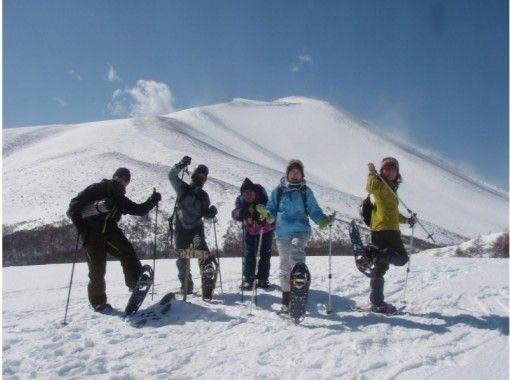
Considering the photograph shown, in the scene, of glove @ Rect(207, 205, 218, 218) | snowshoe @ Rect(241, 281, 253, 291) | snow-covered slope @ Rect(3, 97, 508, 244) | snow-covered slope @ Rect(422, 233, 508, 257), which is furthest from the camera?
snow-covered slope @ Rect(3, 97, 508, 244)

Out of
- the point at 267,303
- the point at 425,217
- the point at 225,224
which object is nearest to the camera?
the point at 267,303

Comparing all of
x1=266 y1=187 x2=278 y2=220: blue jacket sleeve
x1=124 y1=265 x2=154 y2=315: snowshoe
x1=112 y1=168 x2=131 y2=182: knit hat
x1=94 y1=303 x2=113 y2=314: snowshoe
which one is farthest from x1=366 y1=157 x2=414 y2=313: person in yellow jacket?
x1=94 y1=303 x2=113 y2=314: snowshoe

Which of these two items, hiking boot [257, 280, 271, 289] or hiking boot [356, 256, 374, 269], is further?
hiking boot [257, 280, 271, 289]

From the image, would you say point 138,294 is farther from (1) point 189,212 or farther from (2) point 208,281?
(1) point 189,212

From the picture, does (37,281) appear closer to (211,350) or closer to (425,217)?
(211,350)

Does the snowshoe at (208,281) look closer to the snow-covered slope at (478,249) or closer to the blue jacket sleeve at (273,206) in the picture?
the blue jacket sleeve at (273,206)

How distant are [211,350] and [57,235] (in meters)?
Answer: 32.9

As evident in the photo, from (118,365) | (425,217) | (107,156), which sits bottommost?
(118,365)

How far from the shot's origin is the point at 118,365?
16.7ft

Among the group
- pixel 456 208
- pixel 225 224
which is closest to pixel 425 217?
pixel 456 208

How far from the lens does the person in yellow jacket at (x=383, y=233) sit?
703 cm

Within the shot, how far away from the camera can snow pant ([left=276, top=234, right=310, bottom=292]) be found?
703 centimetres

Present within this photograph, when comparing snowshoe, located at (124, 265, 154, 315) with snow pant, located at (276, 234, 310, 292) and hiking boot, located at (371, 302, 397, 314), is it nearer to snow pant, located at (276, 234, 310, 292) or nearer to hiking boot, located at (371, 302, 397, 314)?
snow pant, located at (276, 234, 310, 292)

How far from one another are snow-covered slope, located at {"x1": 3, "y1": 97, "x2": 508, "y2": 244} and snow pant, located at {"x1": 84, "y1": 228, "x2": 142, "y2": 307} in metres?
31.4
